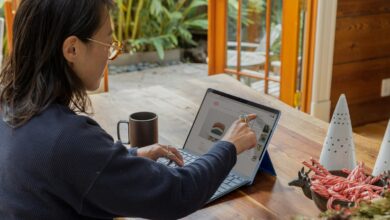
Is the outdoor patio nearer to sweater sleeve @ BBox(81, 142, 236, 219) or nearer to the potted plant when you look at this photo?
the potted plant

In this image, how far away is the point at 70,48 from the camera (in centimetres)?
98

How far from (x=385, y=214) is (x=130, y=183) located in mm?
440

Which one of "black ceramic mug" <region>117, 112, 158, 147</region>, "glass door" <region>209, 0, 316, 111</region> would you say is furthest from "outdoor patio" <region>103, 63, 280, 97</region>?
"black ceramic mug" <region>117, 112, 158, 147</region>

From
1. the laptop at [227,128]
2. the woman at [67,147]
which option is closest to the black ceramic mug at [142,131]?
the laptop at [227,128]

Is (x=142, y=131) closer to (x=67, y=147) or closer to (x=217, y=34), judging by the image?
(x=67, y=147)

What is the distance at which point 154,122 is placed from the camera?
1510mm

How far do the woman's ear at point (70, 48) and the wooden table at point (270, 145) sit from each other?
457 millimetres

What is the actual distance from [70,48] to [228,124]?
1.87 feet

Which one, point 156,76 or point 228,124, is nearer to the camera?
point 228,124

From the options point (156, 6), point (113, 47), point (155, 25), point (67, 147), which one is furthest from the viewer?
point (155, 25)

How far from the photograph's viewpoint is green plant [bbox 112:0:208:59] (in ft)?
17.7

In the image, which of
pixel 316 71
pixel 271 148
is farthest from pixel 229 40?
pixel 271 148

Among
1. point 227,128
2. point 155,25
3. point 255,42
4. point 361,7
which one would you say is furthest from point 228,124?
point 155,25

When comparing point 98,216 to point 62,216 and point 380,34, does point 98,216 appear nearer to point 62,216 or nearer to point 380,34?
point 62,216
